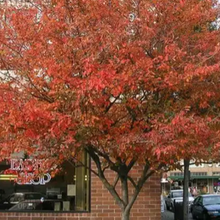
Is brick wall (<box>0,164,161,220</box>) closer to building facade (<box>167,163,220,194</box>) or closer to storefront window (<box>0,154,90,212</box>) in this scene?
storefront window (<box>0,154,90,212</box>)

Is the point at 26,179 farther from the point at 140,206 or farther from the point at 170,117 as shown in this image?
the point at 140,206

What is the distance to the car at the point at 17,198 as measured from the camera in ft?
35.6

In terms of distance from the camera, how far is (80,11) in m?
6.35

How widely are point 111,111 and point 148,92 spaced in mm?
679

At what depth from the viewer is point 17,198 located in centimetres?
1086

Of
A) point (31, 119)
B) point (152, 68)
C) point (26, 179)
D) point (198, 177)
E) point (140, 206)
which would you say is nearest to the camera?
point (31, 119)

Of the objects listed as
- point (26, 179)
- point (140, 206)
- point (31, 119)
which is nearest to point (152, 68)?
point (31, 119)

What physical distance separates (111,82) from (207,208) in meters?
17.5

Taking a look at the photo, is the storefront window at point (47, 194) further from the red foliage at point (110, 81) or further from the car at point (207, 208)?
the car at point (207, 208)

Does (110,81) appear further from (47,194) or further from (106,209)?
(47,194)

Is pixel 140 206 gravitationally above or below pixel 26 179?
below

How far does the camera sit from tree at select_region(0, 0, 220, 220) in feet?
18.5

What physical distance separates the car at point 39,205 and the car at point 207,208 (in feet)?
38.4

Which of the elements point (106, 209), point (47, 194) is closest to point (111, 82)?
point (106, 209)
